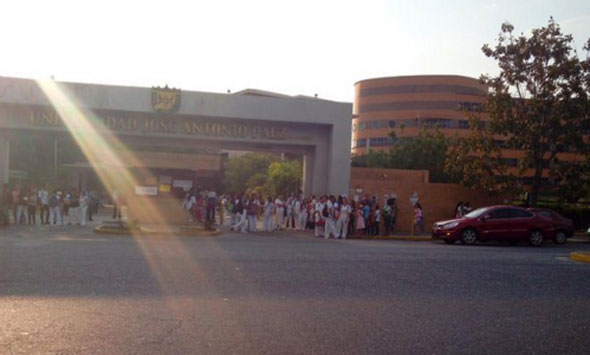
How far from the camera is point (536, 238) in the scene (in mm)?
23812

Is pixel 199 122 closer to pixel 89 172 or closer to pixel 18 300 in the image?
pixel 18 300

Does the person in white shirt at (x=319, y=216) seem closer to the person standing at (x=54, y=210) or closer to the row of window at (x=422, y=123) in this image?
the person standing at (x=54, y=210)

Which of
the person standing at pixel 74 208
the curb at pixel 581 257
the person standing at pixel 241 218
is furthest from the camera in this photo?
the person standing at pixel 74 208

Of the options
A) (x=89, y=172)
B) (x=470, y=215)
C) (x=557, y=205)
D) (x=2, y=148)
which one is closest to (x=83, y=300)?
(x=470, y=215)

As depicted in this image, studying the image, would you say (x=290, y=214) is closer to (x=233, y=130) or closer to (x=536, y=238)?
(x=233, y=130)

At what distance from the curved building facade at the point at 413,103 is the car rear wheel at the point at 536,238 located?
177 feet

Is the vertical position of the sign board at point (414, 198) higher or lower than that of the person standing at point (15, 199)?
higher

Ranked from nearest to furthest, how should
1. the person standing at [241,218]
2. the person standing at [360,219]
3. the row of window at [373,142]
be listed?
the person standing at [360,219] < the person standing at [241,218] < the row of window at [373,142]

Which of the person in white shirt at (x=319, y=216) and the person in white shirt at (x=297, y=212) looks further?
the person in white shirt at (x=297, y=212)

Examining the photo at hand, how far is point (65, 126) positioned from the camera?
1137 inches

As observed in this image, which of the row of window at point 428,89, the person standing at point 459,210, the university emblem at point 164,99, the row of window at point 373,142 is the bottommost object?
the person standing at point 459,210

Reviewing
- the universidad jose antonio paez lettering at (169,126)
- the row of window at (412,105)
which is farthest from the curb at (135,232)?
the row of window at (412,105)

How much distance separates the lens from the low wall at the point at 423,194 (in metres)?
31.1

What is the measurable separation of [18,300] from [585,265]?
13.0 metres
